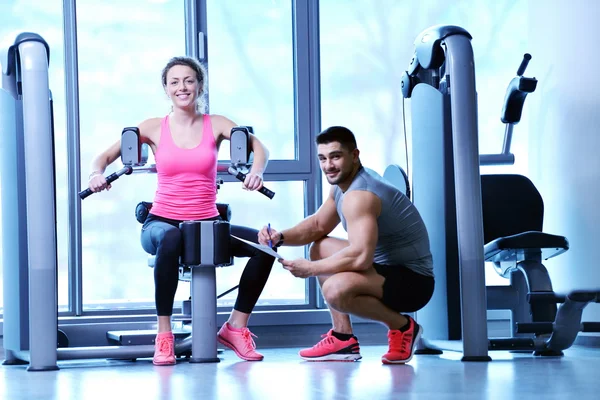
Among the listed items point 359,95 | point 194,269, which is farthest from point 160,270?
point 359,95

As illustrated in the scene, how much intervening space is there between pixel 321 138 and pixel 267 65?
1659mm

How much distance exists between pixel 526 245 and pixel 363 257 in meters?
0.78

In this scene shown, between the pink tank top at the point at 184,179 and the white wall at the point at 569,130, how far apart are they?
204 cm

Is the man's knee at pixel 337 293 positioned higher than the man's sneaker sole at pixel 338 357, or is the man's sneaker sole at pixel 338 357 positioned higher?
the man's knee at pixel 337 293

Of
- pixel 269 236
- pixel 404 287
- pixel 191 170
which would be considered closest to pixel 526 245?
pixel 404 287

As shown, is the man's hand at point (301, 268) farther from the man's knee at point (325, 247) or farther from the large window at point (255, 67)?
the large window at point (255, 67)

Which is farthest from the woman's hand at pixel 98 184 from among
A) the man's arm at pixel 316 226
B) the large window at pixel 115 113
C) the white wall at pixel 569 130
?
the white wall at pixel 569 130

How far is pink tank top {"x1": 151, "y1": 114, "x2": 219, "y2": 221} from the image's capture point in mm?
3553

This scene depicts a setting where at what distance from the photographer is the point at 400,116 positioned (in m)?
4.98

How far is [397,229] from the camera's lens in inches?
134

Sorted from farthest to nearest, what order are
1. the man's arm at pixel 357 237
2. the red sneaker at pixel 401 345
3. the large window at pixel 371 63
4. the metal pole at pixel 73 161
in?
the large window at pixel 371 63 → the metal pole at pixel 73 161 → the red sneaker at pixel 401 345 → the man's arm at pixel 357 237

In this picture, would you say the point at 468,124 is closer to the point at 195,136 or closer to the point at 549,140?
the point at 195,136

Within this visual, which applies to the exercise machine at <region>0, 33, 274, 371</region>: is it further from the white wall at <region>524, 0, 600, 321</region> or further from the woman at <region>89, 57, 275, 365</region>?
the white wall at <region>524, 0, 600, 321</region>

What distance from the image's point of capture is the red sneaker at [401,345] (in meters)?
3.35
